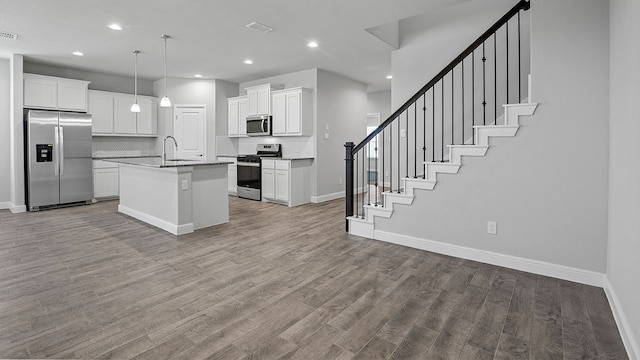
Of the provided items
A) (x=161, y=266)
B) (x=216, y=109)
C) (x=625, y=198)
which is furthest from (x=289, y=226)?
(x=216, y=109)

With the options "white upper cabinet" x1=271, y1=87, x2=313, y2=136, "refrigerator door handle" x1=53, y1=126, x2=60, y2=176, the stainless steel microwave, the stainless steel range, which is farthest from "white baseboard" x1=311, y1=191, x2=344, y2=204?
"refrigerator door handle" x1=53, y1=126, x2=60, y2=176

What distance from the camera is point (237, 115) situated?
7727 millimetres

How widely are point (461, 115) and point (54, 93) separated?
712 cm

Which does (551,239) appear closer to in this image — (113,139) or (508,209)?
(508,209)

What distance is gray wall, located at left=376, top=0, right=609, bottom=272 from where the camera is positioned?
8.86 ft

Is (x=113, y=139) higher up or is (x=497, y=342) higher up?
(x=113, y=139)

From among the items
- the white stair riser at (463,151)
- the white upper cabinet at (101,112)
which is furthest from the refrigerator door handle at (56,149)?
the white stair riser at (463,151)

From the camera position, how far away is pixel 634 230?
1848 millimetres

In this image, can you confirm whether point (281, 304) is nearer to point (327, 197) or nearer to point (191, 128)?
point (327, 197)

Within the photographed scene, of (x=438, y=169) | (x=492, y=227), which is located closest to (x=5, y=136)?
(x=438, y=169)

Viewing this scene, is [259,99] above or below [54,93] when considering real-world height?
above

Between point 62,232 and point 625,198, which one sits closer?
point 625,198

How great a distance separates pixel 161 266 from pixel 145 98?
5.79m

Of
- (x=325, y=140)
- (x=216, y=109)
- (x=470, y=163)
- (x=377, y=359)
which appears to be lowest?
(x=377, y=359)
